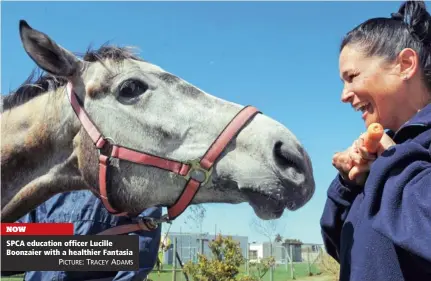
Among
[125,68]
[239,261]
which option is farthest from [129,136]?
[239,261]

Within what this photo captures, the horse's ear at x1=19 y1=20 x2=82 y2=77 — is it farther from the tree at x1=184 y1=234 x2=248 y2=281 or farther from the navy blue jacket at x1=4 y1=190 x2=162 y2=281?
the tree at x1=184 y1=234 x2=248 y2=281

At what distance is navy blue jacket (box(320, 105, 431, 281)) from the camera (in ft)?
3.34

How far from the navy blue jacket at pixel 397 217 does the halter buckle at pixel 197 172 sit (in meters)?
0.88

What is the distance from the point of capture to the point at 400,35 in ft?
4.88

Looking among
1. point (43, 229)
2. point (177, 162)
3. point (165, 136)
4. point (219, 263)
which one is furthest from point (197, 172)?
point (219, 263)

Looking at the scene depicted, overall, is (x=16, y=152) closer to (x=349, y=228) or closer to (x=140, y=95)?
(x=140, y=95)

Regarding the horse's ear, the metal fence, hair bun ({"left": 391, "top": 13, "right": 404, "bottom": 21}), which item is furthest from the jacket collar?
the metal fence

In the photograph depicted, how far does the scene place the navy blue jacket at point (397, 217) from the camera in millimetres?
1017

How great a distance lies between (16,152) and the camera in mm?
2445

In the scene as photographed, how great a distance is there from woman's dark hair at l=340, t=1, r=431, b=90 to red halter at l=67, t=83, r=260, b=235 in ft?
2.41

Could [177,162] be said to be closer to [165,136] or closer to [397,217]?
[165,136]

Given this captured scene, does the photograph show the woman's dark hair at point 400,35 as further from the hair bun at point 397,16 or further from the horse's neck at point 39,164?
the horse's neck at point 39,164

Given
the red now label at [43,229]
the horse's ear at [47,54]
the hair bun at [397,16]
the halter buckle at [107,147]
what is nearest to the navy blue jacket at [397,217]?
the hair bun at [397,16]

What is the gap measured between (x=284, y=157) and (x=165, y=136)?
0.65 meters
